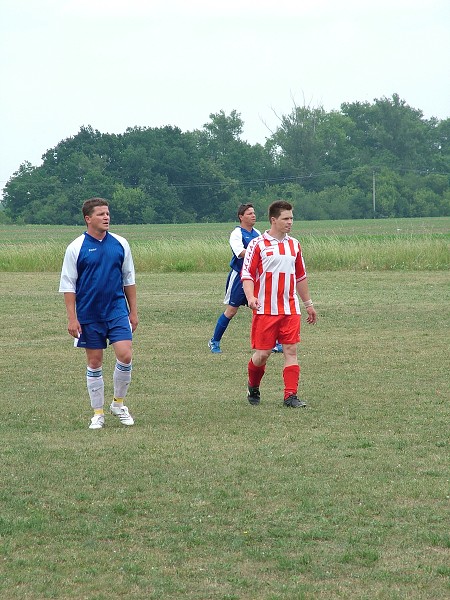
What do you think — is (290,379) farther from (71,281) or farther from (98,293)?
(71,281)

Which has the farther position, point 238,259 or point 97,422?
point 238,259

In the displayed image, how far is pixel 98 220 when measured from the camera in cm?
786

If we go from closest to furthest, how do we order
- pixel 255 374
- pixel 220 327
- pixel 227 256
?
1. pixel 255 374
2. pixel 220 327
3. pixel 227 256

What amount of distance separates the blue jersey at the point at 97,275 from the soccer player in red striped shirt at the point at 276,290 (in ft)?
4.48

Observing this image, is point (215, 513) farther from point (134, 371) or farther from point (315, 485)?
point (134, 371)

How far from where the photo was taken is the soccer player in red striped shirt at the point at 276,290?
9.08 m

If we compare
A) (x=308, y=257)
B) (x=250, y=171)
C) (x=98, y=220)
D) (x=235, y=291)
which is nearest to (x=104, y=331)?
(x=98, y=220)

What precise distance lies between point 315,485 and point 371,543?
112cm

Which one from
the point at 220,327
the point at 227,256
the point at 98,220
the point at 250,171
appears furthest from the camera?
the point at 250,171

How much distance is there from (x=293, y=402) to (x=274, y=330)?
0.66 meters

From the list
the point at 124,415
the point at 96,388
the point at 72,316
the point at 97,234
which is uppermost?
the point at 97,234

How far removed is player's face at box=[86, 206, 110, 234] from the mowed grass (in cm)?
158

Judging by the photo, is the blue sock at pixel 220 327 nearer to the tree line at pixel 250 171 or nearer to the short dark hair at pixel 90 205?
the short dark hair at pixel 90 205

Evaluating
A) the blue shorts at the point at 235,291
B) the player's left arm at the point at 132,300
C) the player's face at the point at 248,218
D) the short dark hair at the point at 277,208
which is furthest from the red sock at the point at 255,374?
the blue shorts at the point at 235,291
